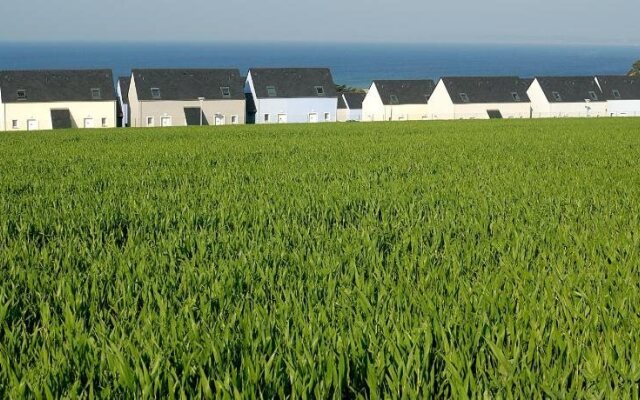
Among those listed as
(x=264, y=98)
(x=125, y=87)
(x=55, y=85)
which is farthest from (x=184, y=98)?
(x=55, y=85)

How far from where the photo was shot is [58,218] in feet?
29.0

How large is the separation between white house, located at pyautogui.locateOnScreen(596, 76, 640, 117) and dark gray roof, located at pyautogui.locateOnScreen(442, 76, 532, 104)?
9.57 meters

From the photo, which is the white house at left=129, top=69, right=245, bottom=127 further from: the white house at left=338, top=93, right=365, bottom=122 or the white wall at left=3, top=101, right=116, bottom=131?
the white house at left=338, top=93, right=365, bottom=122

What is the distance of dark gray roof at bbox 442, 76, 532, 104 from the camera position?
266 feet

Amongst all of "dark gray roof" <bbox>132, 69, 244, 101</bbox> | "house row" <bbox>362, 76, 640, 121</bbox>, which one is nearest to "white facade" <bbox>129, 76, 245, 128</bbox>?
"dark gray roof" <bbox>132, 69, 244, 101</bbox>

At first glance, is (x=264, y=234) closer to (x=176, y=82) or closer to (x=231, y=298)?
(x=231, y=298)

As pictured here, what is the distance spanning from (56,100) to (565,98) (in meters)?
51.1

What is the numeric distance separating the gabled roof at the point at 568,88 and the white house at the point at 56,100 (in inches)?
1757

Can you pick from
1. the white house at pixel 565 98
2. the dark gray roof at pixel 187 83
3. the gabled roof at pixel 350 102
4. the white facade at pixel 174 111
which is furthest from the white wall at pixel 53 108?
the white house at pixel 565 98

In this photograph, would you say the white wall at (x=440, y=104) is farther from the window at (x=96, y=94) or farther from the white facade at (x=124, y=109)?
the window at (x=96, y=94)

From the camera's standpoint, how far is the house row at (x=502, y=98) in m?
81.0

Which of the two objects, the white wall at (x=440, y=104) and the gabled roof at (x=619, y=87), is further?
the gabled roof at (x=619, y=87)

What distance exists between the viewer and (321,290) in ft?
17.9

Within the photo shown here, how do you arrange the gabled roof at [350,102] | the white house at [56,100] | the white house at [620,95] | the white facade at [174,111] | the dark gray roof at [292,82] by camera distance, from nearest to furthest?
the white house at [56,100]
the white facade at [174,111]
the dark gray roof at [292,82]
the white house at [620,95]
the gabled roof at [350,102]
